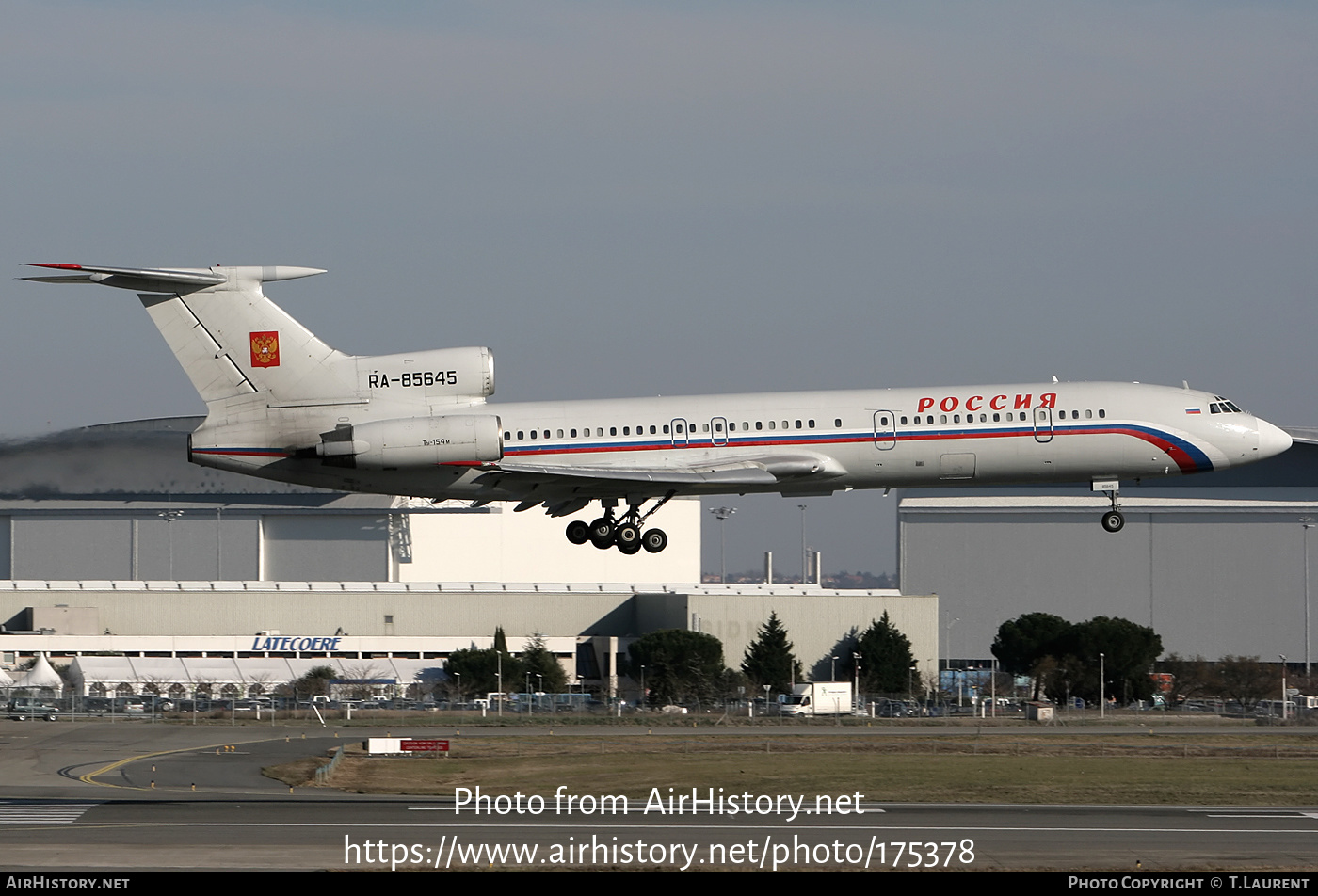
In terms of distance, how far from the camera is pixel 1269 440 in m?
44.4

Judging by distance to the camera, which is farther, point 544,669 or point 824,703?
point 544,669

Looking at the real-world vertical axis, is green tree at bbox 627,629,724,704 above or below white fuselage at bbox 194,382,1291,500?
below

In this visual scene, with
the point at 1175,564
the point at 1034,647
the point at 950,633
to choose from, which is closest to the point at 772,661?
the point at 1034,647

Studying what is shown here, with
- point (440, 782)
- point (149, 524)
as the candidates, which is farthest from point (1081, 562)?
point (440, 782)

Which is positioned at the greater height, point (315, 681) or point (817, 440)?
point (817, 440)

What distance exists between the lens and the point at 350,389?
139 ft

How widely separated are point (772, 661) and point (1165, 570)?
4440 cm

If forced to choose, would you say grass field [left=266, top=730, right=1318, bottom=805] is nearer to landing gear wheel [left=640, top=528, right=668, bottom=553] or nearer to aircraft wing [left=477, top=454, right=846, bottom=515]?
landing gear wheel [left=640, top=528, right=668, bottom=553]

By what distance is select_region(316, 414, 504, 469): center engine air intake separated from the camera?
133 feet

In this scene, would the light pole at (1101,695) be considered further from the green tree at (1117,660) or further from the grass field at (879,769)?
the grass field at (879,769)

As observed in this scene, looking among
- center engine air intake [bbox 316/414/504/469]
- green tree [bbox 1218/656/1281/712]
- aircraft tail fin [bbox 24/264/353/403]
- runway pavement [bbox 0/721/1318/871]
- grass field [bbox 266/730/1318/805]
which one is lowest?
green tree [bbox 1218/656/1281/712]

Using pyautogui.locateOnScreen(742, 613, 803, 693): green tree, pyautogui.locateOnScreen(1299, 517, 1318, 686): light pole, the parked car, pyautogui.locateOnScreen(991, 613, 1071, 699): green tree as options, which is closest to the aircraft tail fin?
the parked car

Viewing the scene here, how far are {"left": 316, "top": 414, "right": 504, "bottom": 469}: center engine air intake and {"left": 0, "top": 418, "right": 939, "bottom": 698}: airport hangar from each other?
205ft

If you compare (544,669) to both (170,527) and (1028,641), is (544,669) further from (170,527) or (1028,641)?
(170,527)
